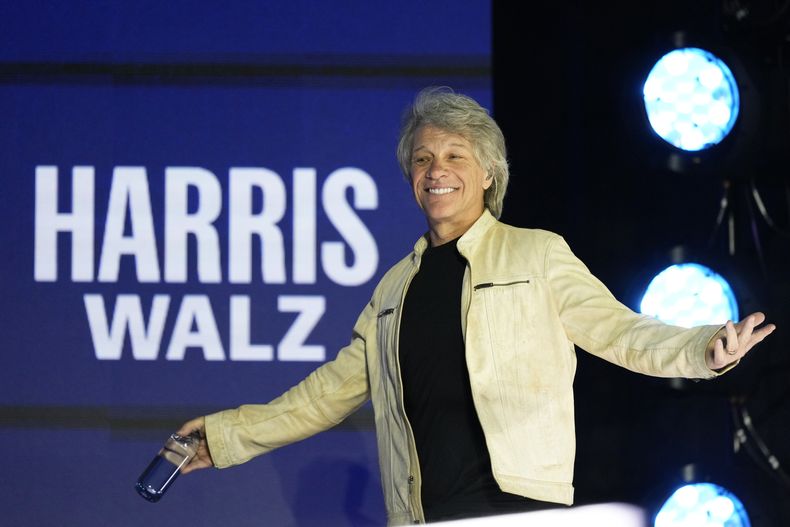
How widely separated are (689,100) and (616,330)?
1057 mm

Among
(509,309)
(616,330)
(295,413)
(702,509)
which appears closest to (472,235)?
(509,309)

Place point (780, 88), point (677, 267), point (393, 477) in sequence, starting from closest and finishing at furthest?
point (393, 477) → point (677, 267) → point (780, 88)

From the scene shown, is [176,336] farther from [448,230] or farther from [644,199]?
[644,199]

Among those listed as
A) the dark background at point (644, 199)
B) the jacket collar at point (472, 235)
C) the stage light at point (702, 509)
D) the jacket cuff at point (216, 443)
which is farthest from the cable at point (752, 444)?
the jacket cuff at point (216, 443)

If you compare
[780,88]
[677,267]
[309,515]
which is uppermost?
[780,88]

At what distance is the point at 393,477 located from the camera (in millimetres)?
2006

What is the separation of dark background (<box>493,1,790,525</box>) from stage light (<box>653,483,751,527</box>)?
0.03m

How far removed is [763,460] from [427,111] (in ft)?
4.65

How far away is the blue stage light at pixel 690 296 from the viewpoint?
2.68 meters

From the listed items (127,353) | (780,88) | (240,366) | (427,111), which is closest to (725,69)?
(780,88)

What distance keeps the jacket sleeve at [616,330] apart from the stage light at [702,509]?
953 mm

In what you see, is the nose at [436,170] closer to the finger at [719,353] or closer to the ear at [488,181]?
the ear at [488,181]

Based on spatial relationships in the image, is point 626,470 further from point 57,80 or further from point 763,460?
point 57,80

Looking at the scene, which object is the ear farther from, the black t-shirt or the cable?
the cable
